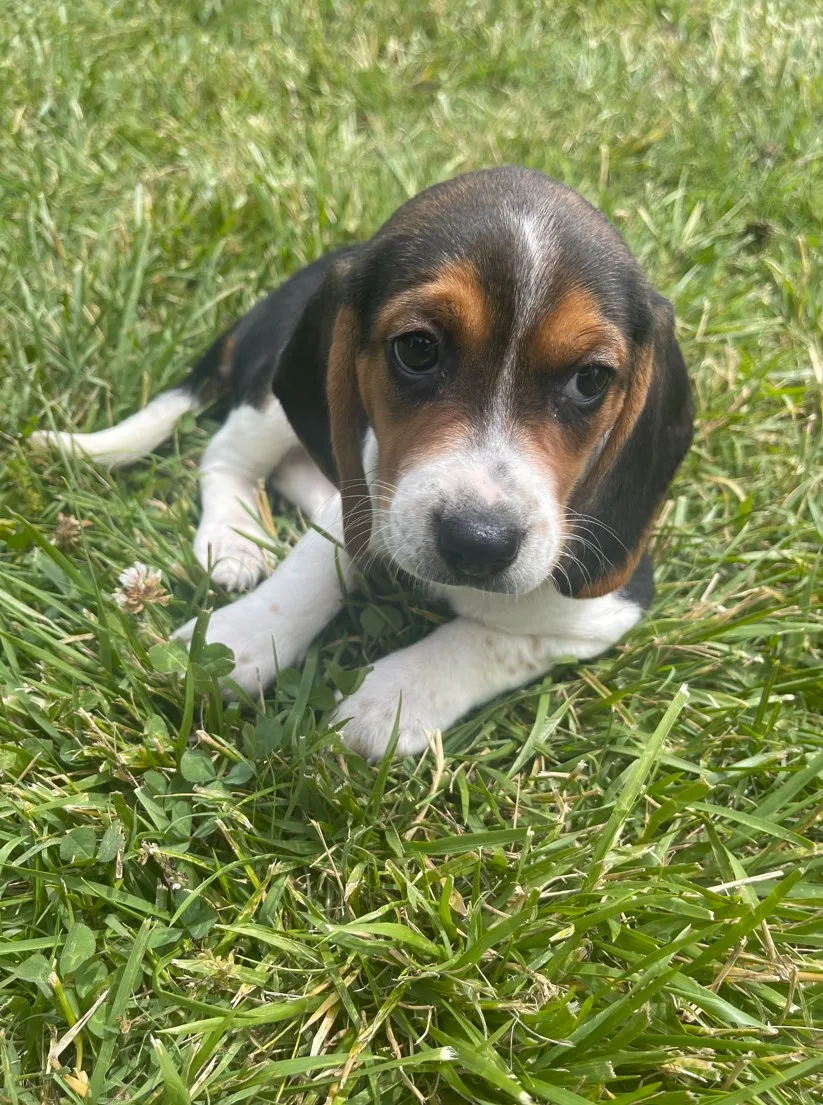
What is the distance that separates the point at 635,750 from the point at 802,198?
3.69 metres

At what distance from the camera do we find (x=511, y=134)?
512 centimetres

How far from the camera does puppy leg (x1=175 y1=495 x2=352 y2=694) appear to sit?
8.63 feet

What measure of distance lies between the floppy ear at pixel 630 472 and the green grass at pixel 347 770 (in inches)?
15.2

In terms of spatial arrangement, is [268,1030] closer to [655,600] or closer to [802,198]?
[655,600]

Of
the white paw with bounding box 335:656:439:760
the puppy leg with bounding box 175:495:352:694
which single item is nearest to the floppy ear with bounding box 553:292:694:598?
the white paw with bounding box 335:656:439:760

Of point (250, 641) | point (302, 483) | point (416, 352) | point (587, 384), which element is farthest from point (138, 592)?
point (587, 384)

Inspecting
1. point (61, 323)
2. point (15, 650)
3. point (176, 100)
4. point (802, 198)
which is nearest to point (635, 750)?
point (15, 650)

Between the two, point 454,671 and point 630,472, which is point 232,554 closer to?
point 454,671

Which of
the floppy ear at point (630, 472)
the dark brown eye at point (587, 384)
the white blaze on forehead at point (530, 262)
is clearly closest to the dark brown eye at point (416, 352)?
the white blaze on forehead at point (530, 262)

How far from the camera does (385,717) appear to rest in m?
2.49

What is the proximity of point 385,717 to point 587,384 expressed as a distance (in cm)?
105

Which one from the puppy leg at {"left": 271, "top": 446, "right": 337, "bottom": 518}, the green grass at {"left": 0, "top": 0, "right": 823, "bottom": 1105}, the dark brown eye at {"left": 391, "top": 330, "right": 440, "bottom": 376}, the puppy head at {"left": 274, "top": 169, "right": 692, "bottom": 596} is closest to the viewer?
the green grass at {"left": 0, "top": 0, "right": 823, "bottom": 1105}

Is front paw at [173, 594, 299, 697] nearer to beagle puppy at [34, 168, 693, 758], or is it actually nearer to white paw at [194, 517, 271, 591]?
beagle puppy at [34, 168, 693, 758]

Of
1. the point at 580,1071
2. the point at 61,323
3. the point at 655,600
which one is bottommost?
the point at 655,600
